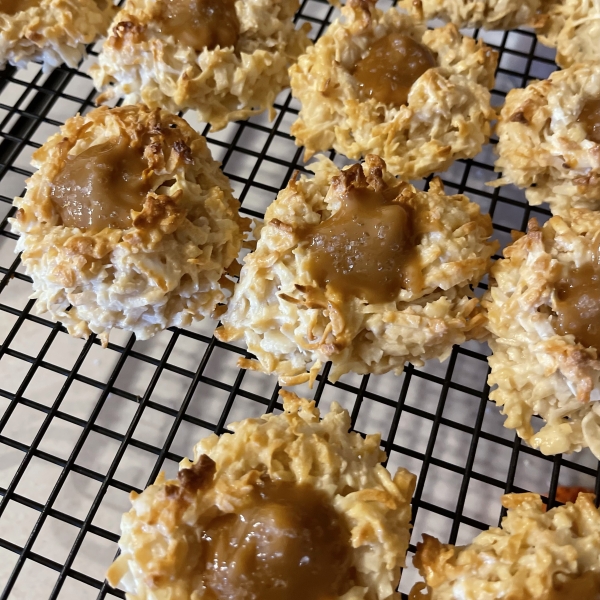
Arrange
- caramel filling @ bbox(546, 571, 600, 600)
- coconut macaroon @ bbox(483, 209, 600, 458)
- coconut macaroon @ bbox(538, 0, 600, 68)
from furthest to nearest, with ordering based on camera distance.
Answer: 1. coconut macaroon @ bbox(538, 0, 600, 68)
2. coconut macaroon @ bbox(483, 209, 600, 458)
3. caramel filling @ bbox(546, 571, 600, 600)

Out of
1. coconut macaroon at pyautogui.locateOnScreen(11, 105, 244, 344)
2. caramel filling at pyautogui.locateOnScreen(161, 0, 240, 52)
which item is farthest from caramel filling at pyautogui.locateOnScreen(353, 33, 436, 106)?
coconut macaroon at pyautogui.locateOnScreen(11, 105, 244, 344)

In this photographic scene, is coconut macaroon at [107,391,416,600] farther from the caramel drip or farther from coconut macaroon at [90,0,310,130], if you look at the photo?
coconut macaroon at [90,0,310,130]

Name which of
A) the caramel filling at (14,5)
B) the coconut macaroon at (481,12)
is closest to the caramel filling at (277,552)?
the coconut macaroon at (481,12)

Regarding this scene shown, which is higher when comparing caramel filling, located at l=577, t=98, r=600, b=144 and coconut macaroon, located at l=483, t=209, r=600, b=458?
caramel filling, located at l=577, t=98, r=600, b=144

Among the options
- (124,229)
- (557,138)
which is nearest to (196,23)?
(124,229)

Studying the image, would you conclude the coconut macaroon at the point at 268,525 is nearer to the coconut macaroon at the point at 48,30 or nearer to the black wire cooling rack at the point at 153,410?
the black wire cooling rack at the point at 153,410

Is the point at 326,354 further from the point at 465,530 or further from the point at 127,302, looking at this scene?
the point at 465,530

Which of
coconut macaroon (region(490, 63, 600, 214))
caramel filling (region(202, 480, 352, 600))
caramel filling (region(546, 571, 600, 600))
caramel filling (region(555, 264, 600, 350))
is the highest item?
coconut macaroon (region(490, 63, 600, 214))
